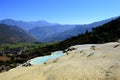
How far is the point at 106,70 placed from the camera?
39406mm

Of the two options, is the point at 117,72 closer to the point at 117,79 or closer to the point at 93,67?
the point at 117,79

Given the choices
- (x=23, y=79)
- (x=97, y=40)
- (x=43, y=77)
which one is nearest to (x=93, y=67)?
Result: (x=43, y=77)

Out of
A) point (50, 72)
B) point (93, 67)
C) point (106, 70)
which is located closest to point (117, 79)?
point (106, 70)

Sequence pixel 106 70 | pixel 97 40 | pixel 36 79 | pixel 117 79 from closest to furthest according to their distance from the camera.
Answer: pixel 117 79 < pixel 106 70 < pixel 36 79 < pixel 97 40

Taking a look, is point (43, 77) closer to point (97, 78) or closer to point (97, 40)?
point (97, 78)

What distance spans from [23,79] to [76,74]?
9.90m

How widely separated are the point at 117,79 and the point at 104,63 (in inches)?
326

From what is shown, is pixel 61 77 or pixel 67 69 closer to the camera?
pixel 61 77

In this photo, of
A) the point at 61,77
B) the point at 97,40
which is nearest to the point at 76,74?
the point at 61,77

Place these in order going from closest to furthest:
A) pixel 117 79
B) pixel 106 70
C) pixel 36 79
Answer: pixel 117 79
pixel 106 70
pixel 36 79

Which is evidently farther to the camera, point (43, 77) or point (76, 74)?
point (43, 77)

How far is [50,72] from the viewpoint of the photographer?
44.0 m

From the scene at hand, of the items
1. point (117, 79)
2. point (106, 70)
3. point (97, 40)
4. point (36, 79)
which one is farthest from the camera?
point (97, 40)

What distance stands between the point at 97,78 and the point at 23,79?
44.9 ft
